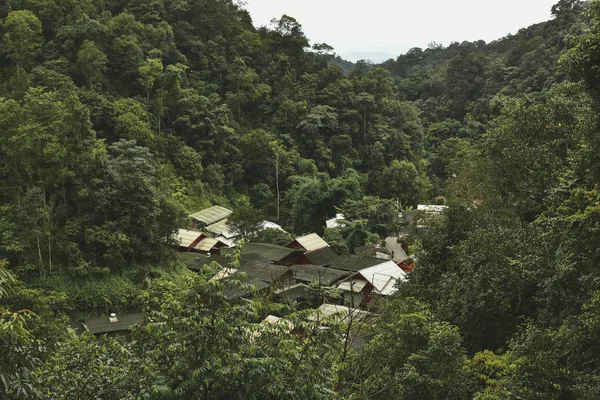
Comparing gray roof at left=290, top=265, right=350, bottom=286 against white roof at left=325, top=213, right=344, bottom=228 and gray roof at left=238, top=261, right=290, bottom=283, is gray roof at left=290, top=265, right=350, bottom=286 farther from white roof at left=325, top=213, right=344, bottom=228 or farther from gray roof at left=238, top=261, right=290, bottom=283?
white roof at left=325, top=213, right=344, bottom=228

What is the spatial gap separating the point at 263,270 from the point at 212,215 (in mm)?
7953

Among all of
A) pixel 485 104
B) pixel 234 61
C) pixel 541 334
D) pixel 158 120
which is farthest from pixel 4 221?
pixel 485 104

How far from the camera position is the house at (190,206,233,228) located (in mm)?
29494

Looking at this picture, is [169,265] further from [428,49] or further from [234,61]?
[428,49]

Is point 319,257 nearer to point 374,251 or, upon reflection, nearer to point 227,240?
point 374,251

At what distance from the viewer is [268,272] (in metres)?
23.1

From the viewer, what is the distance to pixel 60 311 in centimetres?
1742

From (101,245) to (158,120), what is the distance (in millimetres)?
12558

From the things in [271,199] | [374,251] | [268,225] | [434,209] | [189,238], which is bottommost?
[374,251]

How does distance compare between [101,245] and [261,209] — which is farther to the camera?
[261,209]

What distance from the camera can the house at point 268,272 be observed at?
2232 cm

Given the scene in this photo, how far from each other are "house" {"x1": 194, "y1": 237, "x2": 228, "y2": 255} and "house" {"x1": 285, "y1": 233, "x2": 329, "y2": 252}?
3.61 metres

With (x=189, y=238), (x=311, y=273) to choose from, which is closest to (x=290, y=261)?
(x=311, y=273)

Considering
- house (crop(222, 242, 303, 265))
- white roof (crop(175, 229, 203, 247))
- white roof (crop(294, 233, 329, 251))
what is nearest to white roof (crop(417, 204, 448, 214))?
white roof (crop(294, 233, 329, 251))
